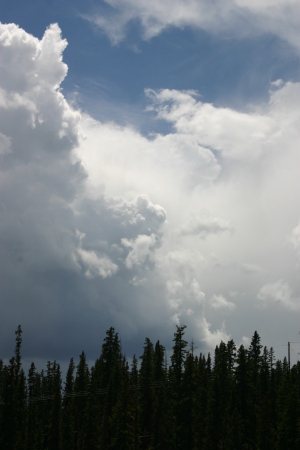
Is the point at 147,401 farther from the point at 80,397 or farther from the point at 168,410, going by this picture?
the point at 80,397

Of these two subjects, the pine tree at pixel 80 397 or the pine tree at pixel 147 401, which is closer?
the pine tree at pixel 147 401

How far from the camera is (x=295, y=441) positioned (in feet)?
202

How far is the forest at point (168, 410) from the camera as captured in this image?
64194 millimetres

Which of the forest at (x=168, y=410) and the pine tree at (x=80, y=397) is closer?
the forest at (x=168, y=410)

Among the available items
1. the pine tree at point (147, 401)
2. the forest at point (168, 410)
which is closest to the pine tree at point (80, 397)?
the forest at point (168, 410)

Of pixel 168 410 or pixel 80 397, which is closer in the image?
pixel 168 410

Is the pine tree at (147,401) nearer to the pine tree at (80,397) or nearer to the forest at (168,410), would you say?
the forest at (168,410)

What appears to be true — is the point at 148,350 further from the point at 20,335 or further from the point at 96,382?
the point at 20,335

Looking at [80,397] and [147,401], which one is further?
[80,397]

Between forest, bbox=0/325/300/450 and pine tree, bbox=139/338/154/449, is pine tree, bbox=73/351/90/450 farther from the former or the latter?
pine tree, bbox=139/338/154/449

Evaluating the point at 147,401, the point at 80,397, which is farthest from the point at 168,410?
the point at 80,397

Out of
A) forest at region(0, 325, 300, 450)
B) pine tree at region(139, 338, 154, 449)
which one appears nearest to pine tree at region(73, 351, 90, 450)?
forest at region(0, 325, 300, 450)

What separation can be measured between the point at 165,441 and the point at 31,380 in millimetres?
58119

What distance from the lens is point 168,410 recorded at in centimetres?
6769
